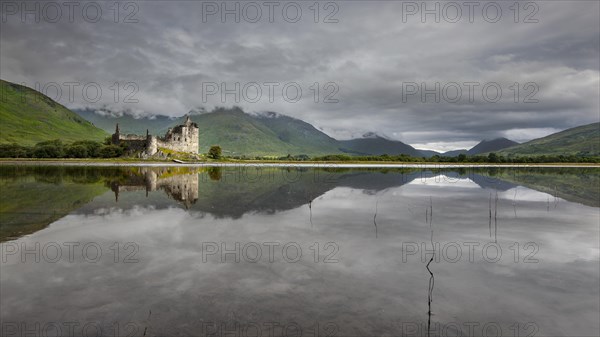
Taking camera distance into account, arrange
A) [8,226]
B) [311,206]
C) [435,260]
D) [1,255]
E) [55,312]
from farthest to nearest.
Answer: [311,206] < [8,226] < [435,260] < [1,255] < [55,312]

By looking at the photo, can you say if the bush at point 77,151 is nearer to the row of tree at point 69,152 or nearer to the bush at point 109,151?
the row of tree at point 69,152


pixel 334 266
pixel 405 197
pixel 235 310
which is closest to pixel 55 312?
pixel 235 310

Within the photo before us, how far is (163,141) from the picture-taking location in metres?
142

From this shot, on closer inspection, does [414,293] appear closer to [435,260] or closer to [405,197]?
[435,260]

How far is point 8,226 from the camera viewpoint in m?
17.5

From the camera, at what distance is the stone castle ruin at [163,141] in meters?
129

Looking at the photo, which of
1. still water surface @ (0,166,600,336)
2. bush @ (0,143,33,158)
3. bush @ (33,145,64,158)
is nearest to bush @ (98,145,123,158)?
bush @ (33,145,64,158)

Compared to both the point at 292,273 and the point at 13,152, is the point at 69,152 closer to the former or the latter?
the point at 13,152

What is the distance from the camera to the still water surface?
8461 millimetres

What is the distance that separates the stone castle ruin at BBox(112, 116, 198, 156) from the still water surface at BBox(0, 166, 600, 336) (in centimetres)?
11051

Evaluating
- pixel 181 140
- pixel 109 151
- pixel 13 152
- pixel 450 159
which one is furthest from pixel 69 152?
pixel 450 159

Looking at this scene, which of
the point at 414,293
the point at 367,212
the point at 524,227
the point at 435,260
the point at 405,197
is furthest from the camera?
the point at 405,197

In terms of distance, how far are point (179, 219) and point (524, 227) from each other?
19.4 meters

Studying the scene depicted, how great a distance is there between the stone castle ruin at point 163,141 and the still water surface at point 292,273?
11051 cm
